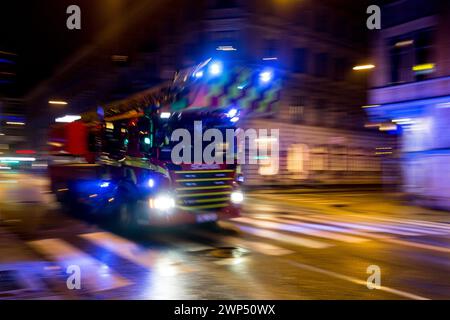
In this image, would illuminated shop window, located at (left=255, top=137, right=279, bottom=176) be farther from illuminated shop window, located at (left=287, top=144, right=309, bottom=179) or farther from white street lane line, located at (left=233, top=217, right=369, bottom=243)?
white street lane line, located at (left=233, top=217, right=369, bottom=243)

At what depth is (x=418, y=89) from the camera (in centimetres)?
2069

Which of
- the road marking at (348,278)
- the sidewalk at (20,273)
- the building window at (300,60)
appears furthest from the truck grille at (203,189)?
the building window at (300,60)

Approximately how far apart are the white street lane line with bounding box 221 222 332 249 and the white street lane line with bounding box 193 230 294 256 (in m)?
0.69

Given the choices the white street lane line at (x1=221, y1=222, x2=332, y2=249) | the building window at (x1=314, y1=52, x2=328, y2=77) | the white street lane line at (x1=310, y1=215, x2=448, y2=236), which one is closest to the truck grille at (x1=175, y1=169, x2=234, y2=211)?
the white street lane line at (x1=221, y1=222, x2=332, y2=249)

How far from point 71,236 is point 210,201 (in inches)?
138

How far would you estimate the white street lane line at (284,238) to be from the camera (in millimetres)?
10297

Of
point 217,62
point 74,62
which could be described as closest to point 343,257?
point 217,62

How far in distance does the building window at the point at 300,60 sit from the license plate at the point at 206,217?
27424 mm

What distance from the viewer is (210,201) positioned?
38.1 ft

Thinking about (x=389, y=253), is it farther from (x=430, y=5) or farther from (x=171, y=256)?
(x=430, y=5)

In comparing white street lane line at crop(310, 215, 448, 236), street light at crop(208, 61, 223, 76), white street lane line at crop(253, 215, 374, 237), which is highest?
street light at crop(208, 61, 223, 76)

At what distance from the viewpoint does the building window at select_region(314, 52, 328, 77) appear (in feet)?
129

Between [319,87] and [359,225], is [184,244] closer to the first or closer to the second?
[359,225]

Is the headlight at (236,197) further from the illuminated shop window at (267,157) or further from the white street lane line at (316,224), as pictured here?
the illuminated shop window at (267,157)
